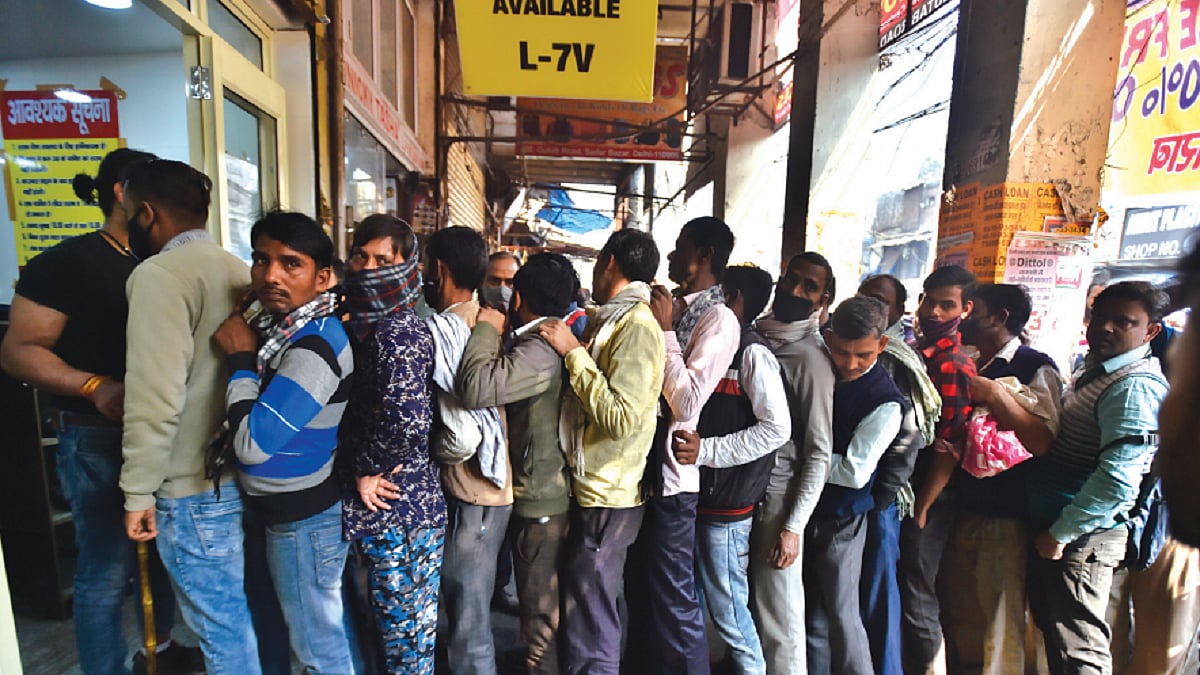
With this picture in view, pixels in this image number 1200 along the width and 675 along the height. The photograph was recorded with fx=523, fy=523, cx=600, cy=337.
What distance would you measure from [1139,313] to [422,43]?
314 inches

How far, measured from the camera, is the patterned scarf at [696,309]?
2.30 m

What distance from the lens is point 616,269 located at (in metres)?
2.11

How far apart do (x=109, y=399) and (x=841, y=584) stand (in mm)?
2949

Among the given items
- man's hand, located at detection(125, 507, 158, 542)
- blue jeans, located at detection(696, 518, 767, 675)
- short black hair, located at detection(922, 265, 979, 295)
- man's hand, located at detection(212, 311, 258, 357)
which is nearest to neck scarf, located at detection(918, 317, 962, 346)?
short black hair, located at detection(922, 265, 979, 295)

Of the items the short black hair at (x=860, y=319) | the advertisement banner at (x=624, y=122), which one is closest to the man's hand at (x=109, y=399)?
the short black hair at (x=860, y=319)

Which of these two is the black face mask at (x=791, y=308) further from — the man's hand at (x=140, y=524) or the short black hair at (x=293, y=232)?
the man's hand at (x=140, y=524)

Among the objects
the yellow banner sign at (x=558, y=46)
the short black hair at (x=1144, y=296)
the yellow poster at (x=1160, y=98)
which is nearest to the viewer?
the short black hair at (x=1144, y=296)

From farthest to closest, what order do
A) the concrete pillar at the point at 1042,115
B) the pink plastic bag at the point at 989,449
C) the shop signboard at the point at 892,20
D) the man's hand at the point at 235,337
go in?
the shop signboard at the point at 892,20, the concrete pillar at the point at 1042,115, the pink plastic bag at the point at 989,449, the man's hand at the point at 235,337

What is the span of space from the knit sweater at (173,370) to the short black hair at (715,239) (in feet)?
5.95

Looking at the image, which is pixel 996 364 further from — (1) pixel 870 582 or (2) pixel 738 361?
(2) pixel 738 361

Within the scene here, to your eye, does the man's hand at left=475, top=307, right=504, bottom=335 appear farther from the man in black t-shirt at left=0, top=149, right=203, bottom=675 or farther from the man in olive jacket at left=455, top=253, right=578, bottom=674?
the man in black t-shirt at left=0, top=149, right=203, bottom=675

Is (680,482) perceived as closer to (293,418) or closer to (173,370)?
(293,418)

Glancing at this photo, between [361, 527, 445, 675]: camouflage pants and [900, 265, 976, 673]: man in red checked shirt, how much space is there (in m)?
2.20

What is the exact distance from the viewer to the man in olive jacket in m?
1.92
